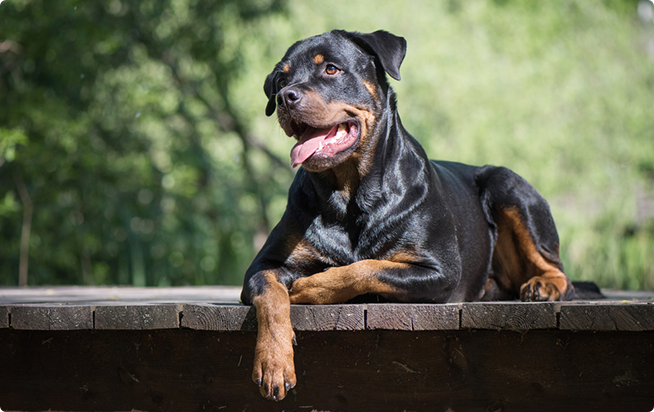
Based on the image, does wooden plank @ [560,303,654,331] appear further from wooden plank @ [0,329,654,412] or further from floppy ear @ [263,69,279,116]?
floppy ear @ [263,69,279,116]

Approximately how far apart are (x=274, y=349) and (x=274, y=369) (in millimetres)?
72

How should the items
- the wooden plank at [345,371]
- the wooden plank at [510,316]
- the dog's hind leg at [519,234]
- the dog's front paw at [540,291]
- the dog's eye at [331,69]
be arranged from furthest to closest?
the dog's hind leg at [519,234] → the dog's front paw at [540,291] → the dog's eye at [331,69] → the wooden plank at [345,371] → the wooden plank at [510,316]

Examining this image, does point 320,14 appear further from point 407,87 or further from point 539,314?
point 539,314

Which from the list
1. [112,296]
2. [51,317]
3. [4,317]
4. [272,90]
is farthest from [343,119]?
[112,296]

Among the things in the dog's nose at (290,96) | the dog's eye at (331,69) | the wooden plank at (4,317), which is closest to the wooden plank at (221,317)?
the wooden plank at (4,317)

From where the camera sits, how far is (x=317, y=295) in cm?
268

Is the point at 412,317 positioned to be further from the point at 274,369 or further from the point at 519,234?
the point at 519,234

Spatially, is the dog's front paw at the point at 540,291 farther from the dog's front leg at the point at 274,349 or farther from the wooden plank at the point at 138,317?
the wooden plank at the point at 138,317

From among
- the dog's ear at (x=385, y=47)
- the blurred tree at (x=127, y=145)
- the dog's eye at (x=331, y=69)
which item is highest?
the dog's ear at (x=385, y=47)

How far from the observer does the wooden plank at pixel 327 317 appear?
2.44 meters

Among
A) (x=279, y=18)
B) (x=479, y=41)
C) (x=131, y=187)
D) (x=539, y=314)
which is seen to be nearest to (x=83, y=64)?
(x=131, y=187)

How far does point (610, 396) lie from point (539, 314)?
1.55ft

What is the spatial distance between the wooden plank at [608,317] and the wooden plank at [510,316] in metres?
0.06

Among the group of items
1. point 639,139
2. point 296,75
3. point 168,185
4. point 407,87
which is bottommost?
point 168,185
